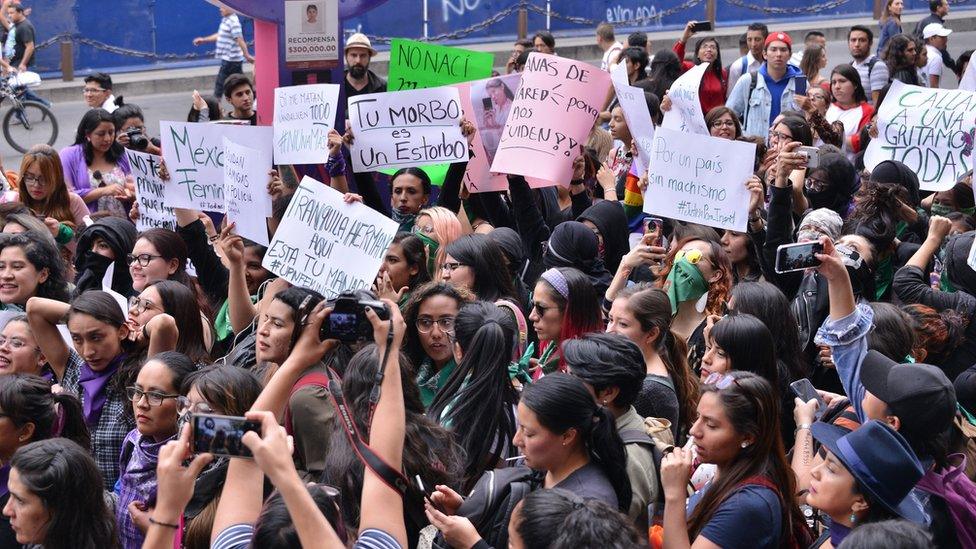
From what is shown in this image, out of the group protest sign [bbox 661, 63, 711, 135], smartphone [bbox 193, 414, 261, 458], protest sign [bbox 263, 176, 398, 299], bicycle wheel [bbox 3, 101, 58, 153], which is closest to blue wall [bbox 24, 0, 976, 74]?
bicycle wheel [bbox 3, 101, 58, 153]

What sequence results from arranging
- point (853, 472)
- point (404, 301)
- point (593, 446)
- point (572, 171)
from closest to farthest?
point (853, 472) < point (593, 446) < point (404, 301) < point (572, 171)

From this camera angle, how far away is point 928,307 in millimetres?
5207

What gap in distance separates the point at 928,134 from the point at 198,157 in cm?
422

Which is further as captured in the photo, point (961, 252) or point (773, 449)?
point (961, 252)

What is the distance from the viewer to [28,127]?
51.5 feet

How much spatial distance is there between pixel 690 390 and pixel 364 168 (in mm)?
3289

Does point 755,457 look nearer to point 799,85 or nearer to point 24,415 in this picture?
point 24,415

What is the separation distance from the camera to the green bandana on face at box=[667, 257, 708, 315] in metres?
5.56

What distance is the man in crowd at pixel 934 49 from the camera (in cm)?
1290

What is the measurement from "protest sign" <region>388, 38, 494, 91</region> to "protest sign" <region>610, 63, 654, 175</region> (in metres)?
1.04

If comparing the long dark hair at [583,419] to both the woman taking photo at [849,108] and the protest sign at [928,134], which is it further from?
the woman taking photo at [849,108]

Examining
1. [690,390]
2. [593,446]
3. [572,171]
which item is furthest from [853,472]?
[572,171]

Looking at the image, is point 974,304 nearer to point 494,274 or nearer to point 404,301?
point 494,274

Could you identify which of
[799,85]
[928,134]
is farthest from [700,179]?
[799,85]
